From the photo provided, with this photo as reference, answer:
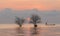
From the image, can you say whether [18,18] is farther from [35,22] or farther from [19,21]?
[35,22]

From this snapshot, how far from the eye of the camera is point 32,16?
7738cm

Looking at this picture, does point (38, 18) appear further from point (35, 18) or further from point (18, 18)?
point (18, 18)

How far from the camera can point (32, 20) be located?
256 feet

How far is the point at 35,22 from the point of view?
76.4 metres

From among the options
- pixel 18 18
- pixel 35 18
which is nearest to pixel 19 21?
pixel 18 18

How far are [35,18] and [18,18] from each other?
603cm

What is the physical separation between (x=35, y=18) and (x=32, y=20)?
69.7 inches

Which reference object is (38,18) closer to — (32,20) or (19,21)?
(32,20)

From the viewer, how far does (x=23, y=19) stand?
251 feet

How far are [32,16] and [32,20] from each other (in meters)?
1.57

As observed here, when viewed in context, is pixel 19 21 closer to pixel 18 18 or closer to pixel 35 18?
pixel 18 18

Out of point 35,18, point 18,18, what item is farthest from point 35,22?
point 18,18

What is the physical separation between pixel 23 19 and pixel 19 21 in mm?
1981

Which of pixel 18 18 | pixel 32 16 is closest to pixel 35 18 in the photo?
pixel 32 16
